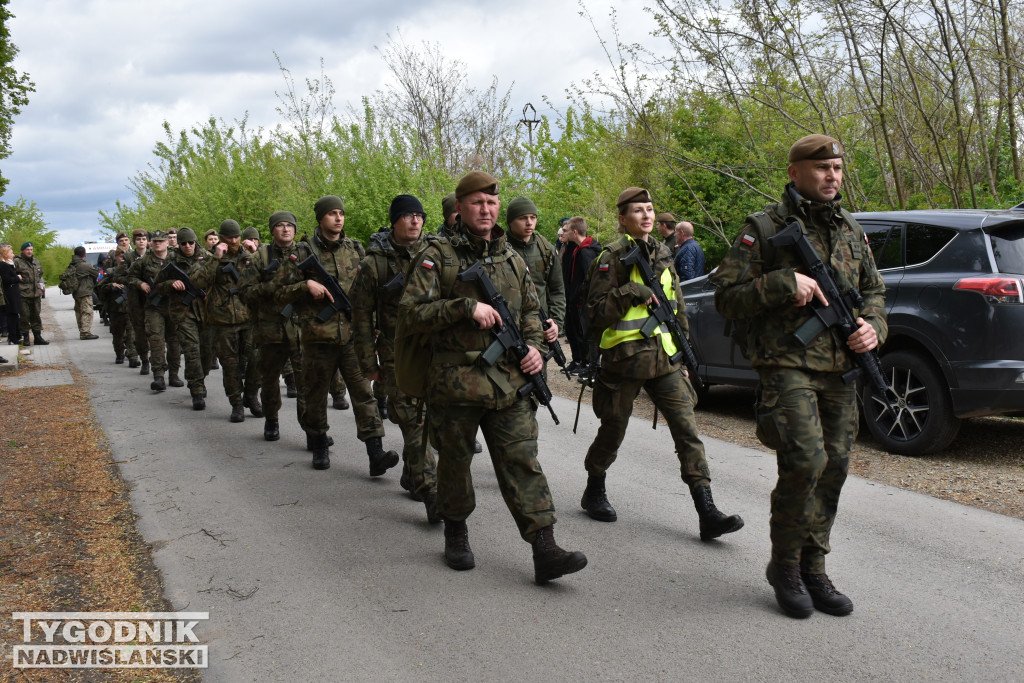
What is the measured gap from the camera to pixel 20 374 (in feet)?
42.4

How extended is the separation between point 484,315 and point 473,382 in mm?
351

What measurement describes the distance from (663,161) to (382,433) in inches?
322

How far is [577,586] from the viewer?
4180mm

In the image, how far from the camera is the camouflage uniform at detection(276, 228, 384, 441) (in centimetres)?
648

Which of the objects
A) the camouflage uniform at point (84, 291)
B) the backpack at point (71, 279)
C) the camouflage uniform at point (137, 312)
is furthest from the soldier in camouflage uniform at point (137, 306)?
the backpack at point (71, 279)

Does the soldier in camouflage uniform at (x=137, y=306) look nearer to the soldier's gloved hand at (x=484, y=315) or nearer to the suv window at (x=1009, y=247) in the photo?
the soldier's gloved hand at (x=484, y=315)

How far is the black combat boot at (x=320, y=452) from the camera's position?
6.85 metres

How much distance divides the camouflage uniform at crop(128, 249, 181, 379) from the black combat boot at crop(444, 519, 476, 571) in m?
7.67

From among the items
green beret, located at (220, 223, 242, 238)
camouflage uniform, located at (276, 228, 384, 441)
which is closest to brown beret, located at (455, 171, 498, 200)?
camouflage uniform, located at (276, 228, 384, 441)

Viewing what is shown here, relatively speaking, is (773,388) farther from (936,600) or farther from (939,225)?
(939,225)

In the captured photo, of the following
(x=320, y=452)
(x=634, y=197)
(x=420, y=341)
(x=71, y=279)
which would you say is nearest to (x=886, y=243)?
(x=634, y=197)

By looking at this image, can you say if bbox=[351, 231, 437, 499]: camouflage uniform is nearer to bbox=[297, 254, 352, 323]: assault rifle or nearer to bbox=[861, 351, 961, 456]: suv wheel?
bbox=[297, 254, 352, 323]: assault rifle

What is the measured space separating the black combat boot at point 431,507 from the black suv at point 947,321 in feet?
7.98

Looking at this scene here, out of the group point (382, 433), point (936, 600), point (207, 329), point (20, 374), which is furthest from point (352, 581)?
point (20, 374)
